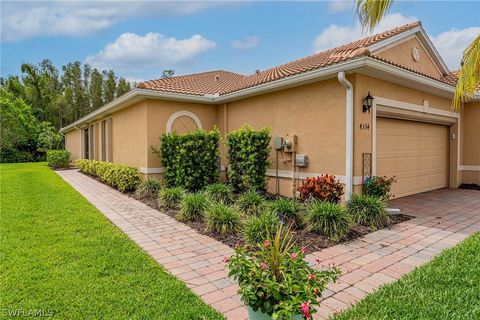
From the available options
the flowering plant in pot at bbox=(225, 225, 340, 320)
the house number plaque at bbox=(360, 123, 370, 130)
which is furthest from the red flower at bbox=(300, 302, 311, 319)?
the house number plaque at bbox=(360, 123, 370, 130)

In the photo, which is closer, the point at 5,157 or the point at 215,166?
the point at 215,166

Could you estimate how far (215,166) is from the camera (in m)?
9.42

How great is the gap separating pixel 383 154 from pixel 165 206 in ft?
20.2

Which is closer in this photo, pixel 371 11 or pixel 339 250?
pixel 371 11

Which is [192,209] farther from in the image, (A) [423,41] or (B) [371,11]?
(A) [423,41]

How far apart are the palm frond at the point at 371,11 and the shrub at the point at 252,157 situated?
412cm

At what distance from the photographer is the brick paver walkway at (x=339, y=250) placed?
3402mm

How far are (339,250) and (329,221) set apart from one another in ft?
2.46

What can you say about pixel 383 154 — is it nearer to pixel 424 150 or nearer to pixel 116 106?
pixel 424 150

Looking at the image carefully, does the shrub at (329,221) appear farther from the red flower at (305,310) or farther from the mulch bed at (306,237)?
the red flower at (305,310)

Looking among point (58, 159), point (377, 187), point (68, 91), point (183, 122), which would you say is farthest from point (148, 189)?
point (68, 91)

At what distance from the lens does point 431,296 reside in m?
3.16

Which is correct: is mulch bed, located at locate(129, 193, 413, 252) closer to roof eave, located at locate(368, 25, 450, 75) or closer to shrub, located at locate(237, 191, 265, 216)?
shrub, located at locate(237, 191, 265, 216)

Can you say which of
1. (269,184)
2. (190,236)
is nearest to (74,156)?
(269,184)
